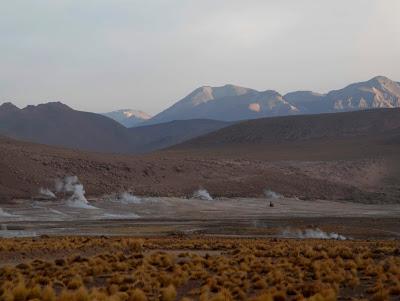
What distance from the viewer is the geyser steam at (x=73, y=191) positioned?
223 ft

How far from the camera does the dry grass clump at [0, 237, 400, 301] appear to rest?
16328mm

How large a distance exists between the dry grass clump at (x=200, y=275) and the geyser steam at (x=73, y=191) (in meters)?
39.9

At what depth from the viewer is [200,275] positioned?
20234 mm

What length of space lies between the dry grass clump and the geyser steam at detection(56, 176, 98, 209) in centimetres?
3993

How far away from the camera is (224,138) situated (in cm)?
17362

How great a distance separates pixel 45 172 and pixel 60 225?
32585 mm

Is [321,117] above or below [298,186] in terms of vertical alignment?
above

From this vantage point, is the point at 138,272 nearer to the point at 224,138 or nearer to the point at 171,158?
the point at 171,158

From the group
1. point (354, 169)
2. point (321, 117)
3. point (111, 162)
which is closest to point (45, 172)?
point (111, 162)

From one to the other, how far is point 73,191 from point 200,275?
58761mm

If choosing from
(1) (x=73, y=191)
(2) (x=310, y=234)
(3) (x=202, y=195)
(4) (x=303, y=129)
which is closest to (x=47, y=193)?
(1) (x=73, y=191)

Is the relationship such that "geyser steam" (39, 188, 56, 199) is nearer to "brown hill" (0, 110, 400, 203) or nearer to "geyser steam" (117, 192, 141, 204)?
"brown hill" (0, 110, 400, 203)

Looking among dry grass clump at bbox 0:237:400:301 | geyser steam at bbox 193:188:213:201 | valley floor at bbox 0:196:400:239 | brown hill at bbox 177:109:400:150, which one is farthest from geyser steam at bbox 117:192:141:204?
brown hill at bbox 177:109:400:150

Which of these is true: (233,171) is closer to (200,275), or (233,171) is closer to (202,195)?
(202,195)
